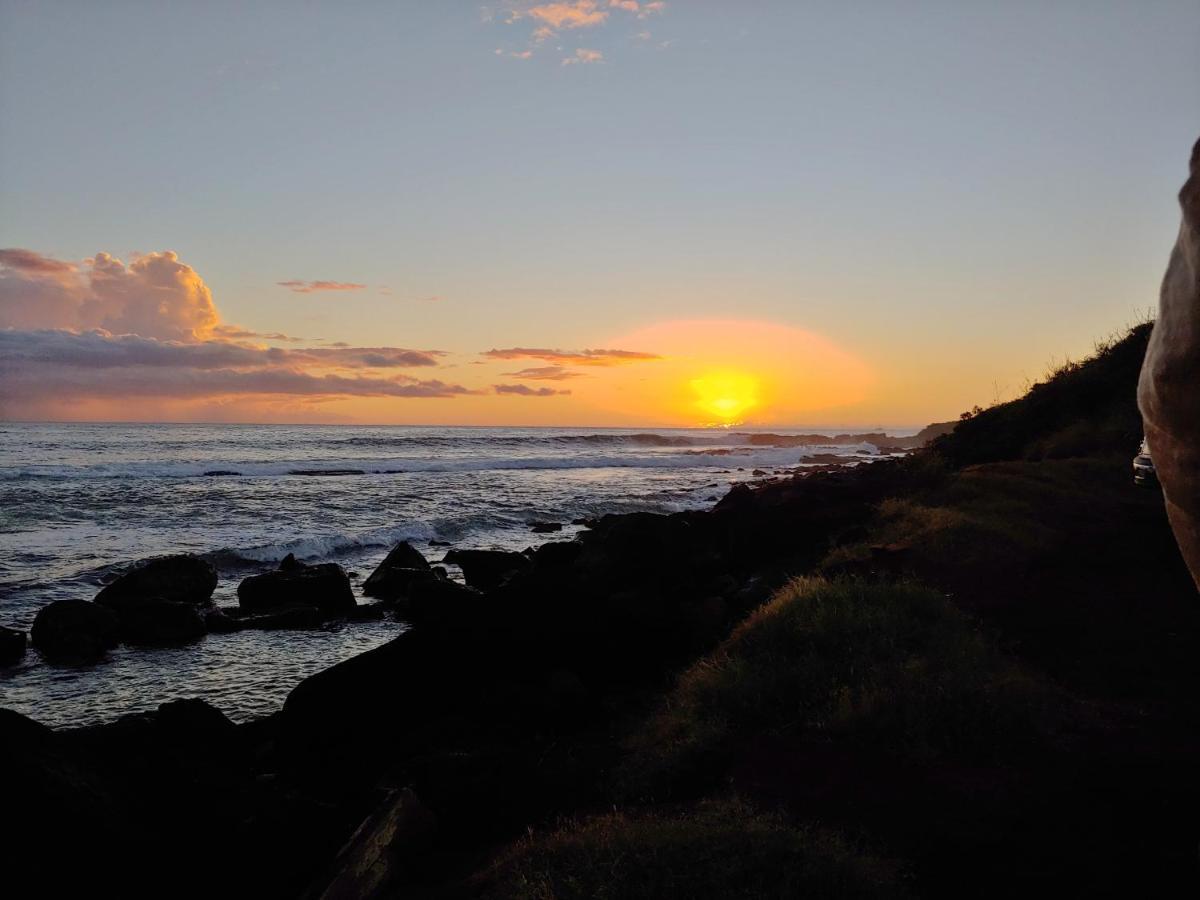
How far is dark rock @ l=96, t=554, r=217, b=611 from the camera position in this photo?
50.1 ft

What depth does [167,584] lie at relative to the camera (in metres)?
15.9

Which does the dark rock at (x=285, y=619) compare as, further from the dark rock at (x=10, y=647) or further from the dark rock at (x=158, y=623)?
the dark rock at (x=10, y=647)

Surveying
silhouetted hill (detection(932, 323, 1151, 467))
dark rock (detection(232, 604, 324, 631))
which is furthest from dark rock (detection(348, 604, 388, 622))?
silhouetted hill (detection(932, 323, 1151, 467))

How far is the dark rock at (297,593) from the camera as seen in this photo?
1580cm

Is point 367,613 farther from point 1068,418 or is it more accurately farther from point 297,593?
point 1068,418

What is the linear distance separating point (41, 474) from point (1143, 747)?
161 feet

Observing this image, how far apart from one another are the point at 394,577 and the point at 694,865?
14.5 meters

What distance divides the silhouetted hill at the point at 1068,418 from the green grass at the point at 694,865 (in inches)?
722

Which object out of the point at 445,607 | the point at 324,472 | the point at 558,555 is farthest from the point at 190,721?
the point at 324,472

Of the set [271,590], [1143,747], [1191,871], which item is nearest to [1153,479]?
[1191,871]

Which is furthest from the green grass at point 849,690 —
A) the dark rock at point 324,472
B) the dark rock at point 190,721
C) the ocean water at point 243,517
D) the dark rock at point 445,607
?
the dark rock at point 324,472

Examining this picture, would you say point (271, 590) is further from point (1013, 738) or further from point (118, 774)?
point (1013, 738)

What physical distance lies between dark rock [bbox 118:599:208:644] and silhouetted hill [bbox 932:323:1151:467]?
68.8ft

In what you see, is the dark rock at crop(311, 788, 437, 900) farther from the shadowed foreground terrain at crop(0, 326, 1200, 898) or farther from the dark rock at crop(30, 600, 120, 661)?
the dark rock at crop(30, 600, 120, 661)
